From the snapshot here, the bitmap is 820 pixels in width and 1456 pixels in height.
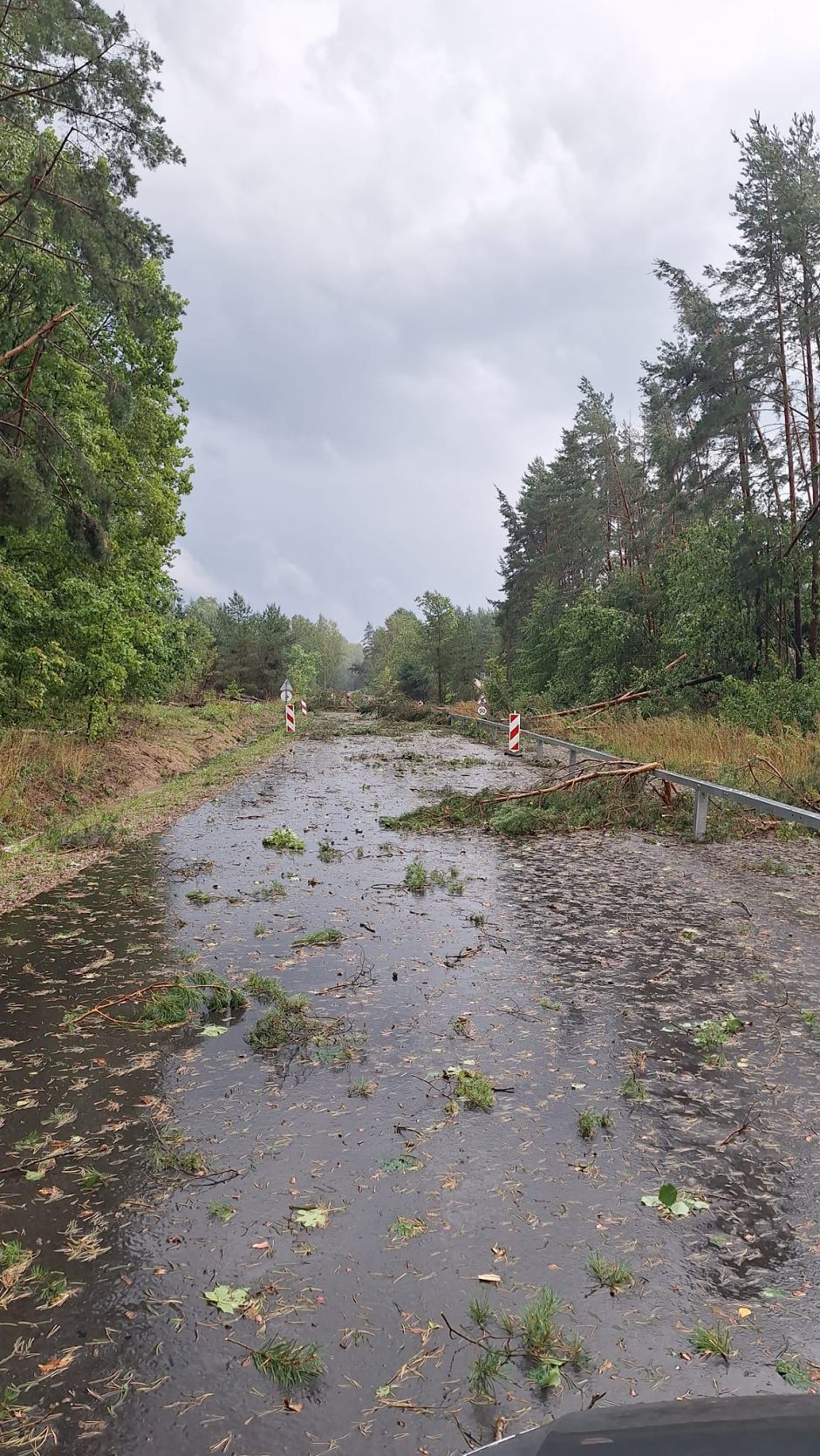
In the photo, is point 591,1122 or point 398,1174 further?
point 591,1122

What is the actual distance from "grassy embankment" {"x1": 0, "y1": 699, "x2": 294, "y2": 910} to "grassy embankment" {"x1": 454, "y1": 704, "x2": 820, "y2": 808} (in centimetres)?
891

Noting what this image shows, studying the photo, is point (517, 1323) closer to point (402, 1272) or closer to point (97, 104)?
point (402, 1272)

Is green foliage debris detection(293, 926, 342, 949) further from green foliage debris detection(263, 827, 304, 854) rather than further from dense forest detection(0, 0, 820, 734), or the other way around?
dense forest detection(0, 0, 820, 734)

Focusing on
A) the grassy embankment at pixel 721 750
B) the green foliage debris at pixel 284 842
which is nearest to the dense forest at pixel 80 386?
the green foliage debris at pixel 284 842

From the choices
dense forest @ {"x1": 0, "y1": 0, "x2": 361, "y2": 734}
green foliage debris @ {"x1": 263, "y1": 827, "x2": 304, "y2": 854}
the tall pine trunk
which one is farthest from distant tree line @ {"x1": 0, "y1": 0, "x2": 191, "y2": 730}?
the tall pine trunk

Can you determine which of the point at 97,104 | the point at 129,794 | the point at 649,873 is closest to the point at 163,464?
the point at 129,794

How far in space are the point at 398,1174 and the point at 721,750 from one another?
49.8 ft

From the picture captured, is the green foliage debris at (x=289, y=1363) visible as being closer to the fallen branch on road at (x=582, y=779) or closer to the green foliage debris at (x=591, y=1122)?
the green foliage debris at (x=591, y=1122)

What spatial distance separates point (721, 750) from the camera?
1731cm

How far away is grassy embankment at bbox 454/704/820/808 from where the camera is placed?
1312cm

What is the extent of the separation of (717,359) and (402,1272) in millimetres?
25615

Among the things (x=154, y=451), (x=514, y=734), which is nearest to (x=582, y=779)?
(x=514, y=734)

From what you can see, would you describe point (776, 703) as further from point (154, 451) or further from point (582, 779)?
point (154, 451)

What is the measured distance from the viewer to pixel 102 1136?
4.06 meters
